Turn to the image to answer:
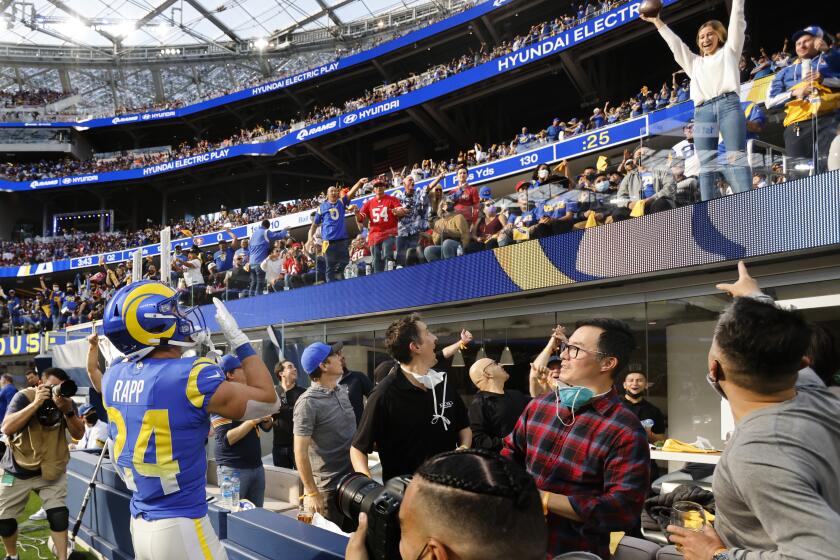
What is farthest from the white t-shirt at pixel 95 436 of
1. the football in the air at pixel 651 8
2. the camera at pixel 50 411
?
the football in the air at pixel 651 8

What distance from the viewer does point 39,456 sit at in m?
4.94

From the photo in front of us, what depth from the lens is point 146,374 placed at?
255 centimetres

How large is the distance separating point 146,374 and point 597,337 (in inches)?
72.0

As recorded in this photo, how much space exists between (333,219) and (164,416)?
894 centimetres

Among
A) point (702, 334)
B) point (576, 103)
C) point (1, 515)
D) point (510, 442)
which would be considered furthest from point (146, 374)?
point (576, 103)

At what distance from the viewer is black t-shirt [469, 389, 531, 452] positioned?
409 cm

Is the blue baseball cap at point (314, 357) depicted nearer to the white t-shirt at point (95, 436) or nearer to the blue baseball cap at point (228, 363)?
the blue baseball cap at point (228, 363)

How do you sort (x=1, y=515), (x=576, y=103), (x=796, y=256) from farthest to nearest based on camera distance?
(x=576, y=103) → (x=796, y=256) → (x=1, y=515)

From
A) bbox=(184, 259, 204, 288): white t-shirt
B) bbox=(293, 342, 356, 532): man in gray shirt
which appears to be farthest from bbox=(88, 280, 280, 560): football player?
bbox=(184, 259, 204, 288): white t-shirt

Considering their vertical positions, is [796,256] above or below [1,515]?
above

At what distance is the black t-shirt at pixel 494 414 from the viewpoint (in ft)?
13.4

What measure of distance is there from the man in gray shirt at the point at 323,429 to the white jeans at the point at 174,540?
1101mm

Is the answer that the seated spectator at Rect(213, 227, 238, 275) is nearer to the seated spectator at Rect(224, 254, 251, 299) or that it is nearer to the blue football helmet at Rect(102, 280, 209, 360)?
the seated spectator at Rect(224, 254, 251, 299)

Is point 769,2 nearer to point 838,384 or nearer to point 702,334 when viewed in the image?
point 702,334
